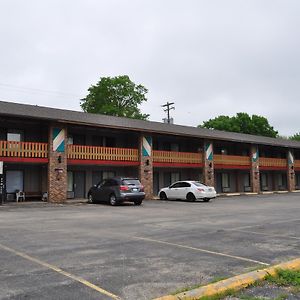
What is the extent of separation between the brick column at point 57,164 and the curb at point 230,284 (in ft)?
62.1

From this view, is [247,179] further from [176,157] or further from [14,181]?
[14,181]

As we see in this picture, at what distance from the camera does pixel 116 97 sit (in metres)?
59.9

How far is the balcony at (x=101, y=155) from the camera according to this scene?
2541cm

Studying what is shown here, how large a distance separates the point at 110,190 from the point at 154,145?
430 inches

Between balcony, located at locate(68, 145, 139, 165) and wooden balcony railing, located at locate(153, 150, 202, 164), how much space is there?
207 centimetres

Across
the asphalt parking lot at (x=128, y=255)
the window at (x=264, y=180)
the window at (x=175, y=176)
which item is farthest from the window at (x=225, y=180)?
the asphalt parking lot at (x=128, y=255)

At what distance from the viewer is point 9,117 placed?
910 inches

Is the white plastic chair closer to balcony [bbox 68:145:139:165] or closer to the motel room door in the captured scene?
balcony [bbox 68:145:139:165]

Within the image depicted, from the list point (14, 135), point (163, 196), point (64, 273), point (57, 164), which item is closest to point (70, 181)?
point (57, 164)

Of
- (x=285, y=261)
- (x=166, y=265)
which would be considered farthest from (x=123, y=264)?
(x=285, y=261)

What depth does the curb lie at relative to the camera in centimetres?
503

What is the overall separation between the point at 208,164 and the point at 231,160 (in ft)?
11.3

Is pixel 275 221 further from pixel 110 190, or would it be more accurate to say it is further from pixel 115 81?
pixel 115 81

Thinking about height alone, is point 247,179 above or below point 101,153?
below
